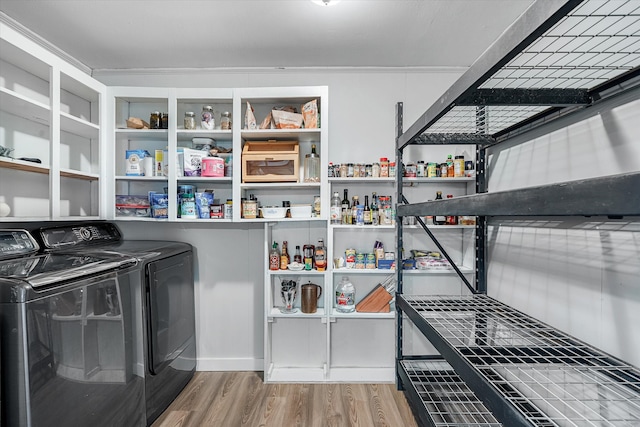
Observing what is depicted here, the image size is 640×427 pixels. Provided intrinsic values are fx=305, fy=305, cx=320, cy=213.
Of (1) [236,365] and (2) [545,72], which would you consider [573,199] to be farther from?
(1) [236,365]

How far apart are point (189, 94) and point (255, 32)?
2.16 feet

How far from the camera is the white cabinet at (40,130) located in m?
1.70

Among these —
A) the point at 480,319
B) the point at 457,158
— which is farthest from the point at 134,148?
the point at 480,319

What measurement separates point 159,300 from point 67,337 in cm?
65

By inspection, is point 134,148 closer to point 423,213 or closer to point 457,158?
point 423,213

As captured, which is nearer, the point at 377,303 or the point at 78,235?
the point at 78,235

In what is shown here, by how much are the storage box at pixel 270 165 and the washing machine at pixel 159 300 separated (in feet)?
2.55

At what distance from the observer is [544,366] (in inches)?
45.8

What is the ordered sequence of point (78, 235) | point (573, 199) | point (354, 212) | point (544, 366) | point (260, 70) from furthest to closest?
point (260, 70)
point (354, 212)
point (78, 235)
point (544, 366)
point (573, 199)

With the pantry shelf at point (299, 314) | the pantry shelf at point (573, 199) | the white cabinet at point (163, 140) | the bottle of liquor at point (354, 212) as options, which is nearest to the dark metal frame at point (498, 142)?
the pantry shelf at point (573, 199)

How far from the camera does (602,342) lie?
1.27 metres

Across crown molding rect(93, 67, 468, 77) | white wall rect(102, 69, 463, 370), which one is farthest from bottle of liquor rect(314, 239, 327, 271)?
crown molding rect(93, 67, 468, 77)

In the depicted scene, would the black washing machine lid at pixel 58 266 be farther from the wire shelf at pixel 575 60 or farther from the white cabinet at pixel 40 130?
the wire shelf at pixel 575 60

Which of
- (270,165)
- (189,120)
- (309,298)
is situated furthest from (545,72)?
(189,120)
